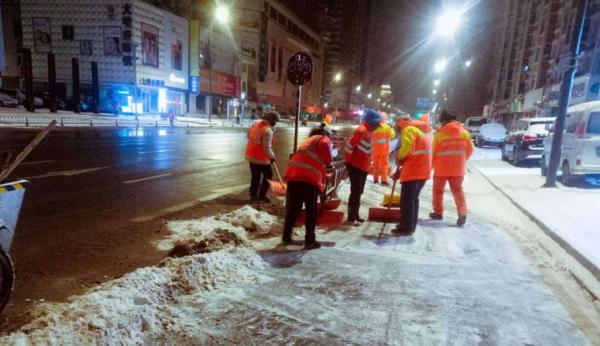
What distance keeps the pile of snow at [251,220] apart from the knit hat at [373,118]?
213 cm

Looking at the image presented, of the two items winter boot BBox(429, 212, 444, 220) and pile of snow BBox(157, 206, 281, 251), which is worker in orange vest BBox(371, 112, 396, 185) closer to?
winter boot BBox(429, 212, 444, 220)

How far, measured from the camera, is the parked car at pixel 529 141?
14852mm

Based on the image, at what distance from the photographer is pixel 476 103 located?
7681cm

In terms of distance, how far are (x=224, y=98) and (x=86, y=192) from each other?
2134 inches

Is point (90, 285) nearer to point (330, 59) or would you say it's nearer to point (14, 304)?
point (14, 304)

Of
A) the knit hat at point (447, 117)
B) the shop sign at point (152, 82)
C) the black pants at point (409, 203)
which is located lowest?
the black pants at point (409, 203)

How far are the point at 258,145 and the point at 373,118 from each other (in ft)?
7.52

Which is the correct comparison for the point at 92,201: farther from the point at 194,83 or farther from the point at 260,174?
the point at 194,83

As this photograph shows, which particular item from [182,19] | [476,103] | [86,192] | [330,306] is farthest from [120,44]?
[476,103]

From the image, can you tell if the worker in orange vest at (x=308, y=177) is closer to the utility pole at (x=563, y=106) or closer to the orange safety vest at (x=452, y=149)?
the orange safety vest at (x=452, y=149)

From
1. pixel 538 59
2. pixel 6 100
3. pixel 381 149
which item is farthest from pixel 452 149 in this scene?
pixel 538 59

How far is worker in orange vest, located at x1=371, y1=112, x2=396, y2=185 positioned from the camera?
973cm

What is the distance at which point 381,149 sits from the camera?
9945 mm

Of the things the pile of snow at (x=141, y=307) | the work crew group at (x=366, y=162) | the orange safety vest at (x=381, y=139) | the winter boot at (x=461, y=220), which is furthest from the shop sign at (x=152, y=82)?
the pile of snow at (x=141, y=307)
